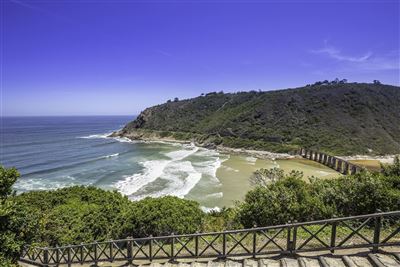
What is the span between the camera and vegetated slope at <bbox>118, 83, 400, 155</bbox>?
2406 inches

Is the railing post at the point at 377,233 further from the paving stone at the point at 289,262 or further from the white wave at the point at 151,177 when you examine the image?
the white wave at the point at 151,177

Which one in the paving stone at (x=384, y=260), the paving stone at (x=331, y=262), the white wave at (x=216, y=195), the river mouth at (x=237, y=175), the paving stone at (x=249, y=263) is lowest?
the white wave at (x=216, y=195)

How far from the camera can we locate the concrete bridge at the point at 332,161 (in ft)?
124

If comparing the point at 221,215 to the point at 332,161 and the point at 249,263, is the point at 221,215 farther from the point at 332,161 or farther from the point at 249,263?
the point at 332,161

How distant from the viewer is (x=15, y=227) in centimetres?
835

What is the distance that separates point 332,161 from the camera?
45.0m

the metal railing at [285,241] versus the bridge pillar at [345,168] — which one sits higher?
the metal railing at [285,241]

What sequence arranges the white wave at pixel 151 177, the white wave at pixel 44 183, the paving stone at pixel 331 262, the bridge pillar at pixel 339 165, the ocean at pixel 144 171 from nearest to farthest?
the paving stone at pixel 331 262
the ocean at pixel 144 171
the white wave at pixel 151 177
the white wave at pixel 44 183
the bridge pillar at pixel 339 165

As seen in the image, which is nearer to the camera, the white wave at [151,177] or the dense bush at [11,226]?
the dense bush at [11,226]

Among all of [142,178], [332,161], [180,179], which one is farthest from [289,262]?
[332,161]

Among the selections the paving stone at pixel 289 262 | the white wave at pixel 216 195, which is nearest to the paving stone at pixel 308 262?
the paving stone at pixel 289 262

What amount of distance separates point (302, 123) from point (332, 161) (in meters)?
27.6

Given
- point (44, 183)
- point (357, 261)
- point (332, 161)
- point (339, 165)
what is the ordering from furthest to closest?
point (332, 161) → point (339, 165) → point (44, 183) → point (357, 261)

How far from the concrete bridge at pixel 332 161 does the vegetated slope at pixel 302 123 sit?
4860 millimetres
